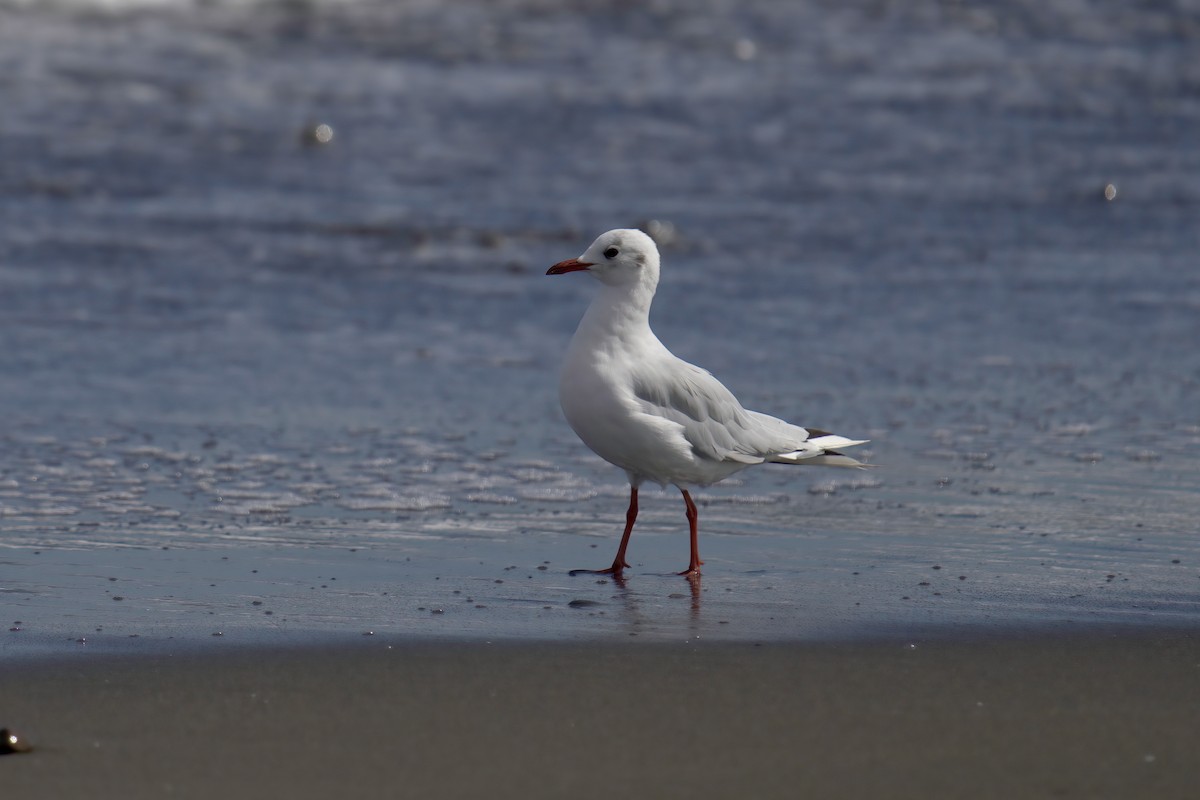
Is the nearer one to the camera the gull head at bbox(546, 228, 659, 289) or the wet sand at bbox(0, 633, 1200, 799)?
the wet sand at bbox(0, 633, 1200, 799)

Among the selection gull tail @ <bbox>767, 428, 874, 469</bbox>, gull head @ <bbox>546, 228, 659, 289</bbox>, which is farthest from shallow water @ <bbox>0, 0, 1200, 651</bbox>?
gull head @ <bbox>546, 228, 659, 289</bbox>

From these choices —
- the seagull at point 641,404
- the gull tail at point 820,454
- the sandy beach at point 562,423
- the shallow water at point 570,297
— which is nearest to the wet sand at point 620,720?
the sandy beach at point 562,423

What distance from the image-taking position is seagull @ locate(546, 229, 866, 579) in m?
4.75

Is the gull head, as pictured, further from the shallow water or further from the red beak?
the shallow water

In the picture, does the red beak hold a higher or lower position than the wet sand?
higher

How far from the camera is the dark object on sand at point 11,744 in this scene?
319 cm

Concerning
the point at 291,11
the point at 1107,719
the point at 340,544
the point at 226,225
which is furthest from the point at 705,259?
the point at 291,11

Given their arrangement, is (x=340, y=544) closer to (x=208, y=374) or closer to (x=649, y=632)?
(x=649, y=632)

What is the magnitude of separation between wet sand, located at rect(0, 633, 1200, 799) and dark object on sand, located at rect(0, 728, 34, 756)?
26 millimetres

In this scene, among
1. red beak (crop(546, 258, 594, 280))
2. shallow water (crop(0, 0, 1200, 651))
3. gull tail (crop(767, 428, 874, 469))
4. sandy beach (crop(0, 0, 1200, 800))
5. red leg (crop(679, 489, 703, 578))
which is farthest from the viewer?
gull tail (crop(767, 428, 874, 469))

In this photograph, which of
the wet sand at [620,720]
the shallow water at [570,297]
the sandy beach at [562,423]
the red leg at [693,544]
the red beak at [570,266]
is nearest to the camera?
the wet sand at [620,720]

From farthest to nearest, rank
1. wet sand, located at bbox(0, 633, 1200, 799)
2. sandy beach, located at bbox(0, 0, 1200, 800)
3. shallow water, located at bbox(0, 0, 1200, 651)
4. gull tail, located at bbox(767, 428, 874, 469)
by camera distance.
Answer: gull tail, located at bbox(767, 428, 874, 469) → shallow water, located at bbox(0, 0, 1200, 651) → sandy beach, located at bbox(0, 0, 1200, 800) → wet sand, located at bbox(0, 633, 1200, 799)

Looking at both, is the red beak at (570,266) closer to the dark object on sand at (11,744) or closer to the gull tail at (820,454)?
the gull tail at (820,454)

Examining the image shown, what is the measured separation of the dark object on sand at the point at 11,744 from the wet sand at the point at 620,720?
26mm
